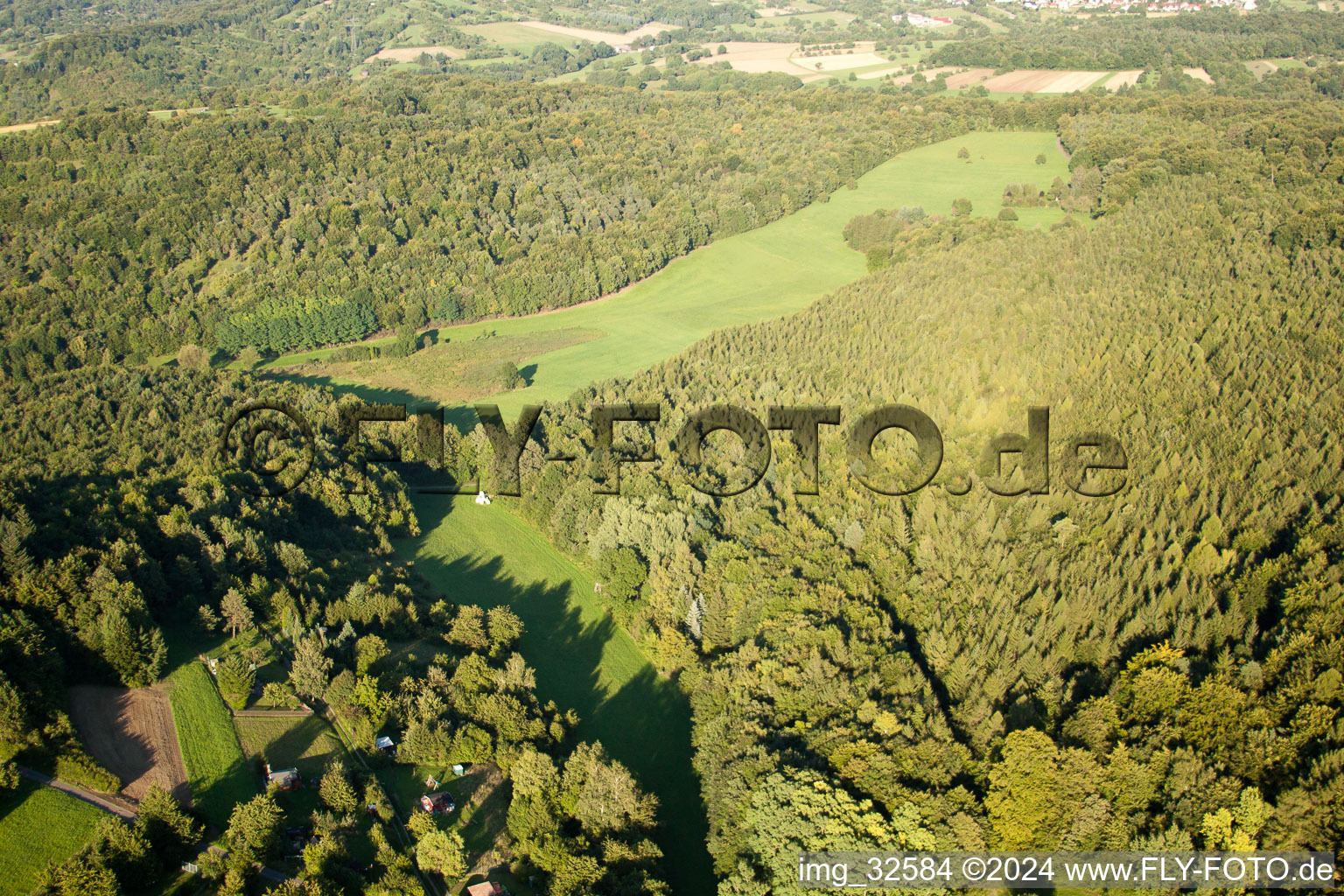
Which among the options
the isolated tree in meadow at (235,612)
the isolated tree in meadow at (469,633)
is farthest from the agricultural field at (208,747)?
the isolated tree in meadow at (469,633)

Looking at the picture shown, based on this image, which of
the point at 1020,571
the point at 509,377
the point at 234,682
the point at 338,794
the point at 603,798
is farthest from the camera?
the point at 509,377

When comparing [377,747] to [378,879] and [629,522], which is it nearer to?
[378,879]

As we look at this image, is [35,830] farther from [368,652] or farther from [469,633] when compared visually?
[469,633]

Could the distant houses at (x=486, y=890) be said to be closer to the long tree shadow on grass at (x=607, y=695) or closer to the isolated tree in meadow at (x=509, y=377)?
the long tree shadow on grass at (x=607, y=695)

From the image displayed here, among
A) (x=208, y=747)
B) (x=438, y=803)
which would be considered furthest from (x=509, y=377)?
(x=438, y=803)

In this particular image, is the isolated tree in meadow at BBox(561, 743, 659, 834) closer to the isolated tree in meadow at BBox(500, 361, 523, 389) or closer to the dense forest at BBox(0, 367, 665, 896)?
the dense forest at BBox(0, 367, 665, 896)

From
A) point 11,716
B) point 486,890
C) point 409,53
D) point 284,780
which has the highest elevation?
point 409,53

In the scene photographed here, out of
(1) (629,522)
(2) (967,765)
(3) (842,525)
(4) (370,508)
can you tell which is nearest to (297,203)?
(4) (370,508)

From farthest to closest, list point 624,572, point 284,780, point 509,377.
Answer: point 509,377 < point 624,572 < point 284,780
